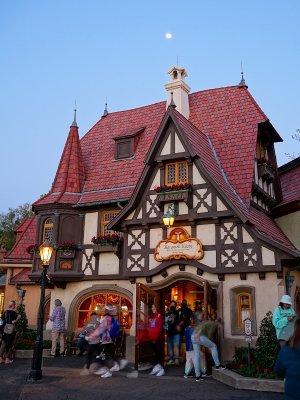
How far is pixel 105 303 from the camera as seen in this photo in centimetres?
1828

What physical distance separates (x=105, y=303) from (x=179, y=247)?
4.76m

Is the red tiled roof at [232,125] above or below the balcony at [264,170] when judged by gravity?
above

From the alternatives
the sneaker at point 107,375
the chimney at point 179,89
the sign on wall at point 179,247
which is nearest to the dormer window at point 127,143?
the chimney at point 179,89

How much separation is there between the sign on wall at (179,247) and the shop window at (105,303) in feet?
10.5

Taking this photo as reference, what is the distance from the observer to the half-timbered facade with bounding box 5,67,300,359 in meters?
14.6

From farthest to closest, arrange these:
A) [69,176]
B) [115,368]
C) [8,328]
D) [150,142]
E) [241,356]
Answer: [150,142] < [69,176] < [8,328] < [115,368] < [241,356]

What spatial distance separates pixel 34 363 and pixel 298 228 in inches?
435

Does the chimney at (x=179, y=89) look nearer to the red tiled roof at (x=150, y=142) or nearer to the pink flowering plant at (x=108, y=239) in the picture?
the red tiled roof at (x=150, y=142)

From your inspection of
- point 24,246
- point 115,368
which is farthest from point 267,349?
point 24,246

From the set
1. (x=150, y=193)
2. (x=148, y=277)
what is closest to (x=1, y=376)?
(x=148, y=277)

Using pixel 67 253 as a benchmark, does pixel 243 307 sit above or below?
below

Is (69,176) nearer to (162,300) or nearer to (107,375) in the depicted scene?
(162,300)

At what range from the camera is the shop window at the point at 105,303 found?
701 inches

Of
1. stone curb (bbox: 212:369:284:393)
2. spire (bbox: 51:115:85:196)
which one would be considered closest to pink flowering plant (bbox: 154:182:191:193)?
spire (bbox: 51:115:85:196)
